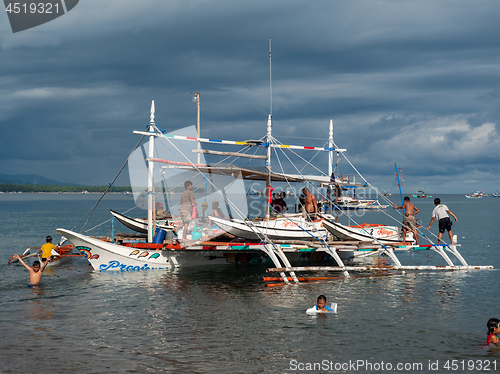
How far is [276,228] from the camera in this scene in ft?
77.4

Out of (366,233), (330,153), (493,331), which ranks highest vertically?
(330,153)

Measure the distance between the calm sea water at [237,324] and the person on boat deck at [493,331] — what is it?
15.0 inches

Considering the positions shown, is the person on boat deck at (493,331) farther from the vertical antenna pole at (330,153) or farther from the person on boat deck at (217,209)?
the vertical antenna pole at (330,153)

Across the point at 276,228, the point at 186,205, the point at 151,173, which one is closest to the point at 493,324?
the point at 276,228

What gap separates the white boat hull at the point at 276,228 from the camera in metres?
21.8

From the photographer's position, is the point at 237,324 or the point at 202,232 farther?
the point at 202,232

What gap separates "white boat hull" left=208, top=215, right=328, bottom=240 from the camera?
2175cm

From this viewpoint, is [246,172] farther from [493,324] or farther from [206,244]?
[493,324]

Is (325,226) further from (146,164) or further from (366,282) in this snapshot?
(146,164)

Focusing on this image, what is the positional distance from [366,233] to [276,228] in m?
5.77

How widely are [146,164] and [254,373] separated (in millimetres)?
14340

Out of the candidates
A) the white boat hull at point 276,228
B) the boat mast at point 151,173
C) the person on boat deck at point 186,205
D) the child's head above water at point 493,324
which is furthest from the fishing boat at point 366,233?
the child's head above water at point 493,324

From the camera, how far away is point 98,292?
18.6 meters

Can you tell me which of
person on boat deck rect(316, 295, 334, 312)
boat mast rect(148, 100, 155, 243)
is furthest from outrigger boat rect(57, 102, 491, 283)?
person on boat deck rect(316, 295, 334, 312)
